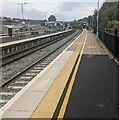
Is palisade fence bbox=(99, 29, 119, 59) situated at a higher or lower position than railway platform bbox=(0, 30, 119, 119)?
higher

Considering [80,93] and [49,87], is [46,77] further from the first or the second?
[80,93]

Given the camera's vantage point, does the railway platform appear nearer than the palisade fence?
Yes

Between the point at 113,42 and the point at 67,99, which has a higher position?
the point at 113,42

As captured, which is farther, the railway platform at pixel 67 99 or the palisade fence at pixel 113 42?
the palisade fence at pixel 113 42

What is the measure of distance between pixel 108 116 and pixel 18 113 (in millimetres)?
2164

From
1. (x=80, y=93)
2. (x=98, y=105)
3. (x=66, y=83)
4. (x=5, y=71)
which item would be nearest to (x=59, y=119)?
(x=98, y=105)

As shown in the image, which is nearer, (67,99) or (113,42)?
(67,99)

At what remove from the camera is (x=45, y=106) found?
8.27m

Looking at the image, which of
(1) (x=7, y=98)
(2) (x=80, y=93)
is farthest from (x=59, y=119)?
(1) (x=7, y=98)

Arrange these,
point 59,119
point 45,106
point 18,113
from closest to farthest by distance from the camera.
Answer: point 59,119 → point 18,113 → point 45,106

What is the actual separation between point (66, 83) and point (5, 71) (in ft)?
18.7

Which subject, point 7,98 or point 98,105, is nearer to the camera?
point 98,105

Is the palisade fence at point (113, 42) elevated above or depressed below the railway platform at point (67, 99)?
above

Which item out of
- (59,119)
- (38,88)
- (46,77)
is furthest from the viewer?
(46,77)
